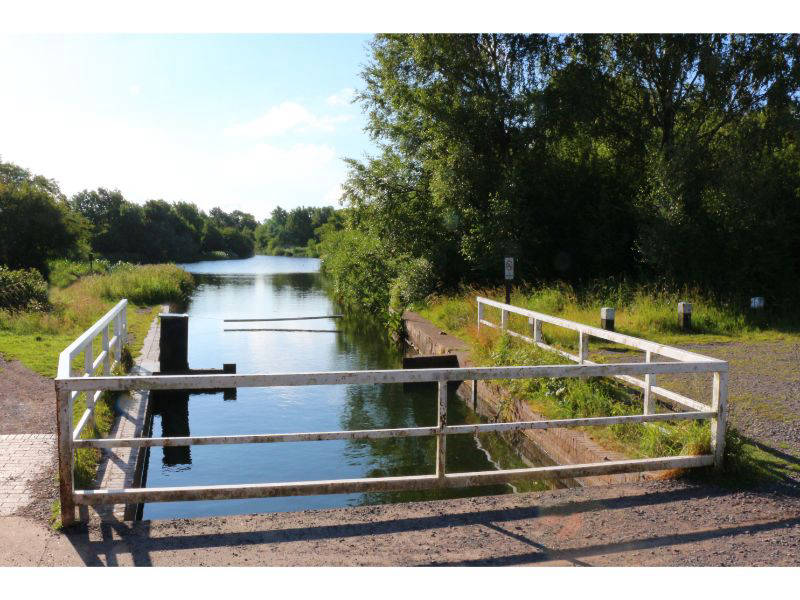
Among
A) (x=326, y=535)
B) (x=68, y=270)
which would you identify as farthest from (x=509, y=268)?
(x=68, y=270)

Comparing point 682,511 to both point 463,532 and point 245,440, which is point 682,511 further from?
point 245,440

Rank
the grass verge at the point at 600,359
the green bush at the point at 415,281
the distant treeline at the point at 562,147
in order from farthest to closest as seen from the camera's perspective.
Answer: the green bush at the point at 415,281, the distant treeline at the point at 562,147, the grass verge at the point at 600,359

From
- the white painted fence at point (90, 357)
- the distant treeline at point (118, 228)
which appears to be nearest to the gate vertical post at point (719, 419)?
the white painted fence at point (90, 357)

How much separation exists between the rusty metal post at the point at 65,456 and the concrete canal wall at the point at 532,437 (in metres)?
4.36

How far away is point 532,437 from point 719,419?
3243 millimetres

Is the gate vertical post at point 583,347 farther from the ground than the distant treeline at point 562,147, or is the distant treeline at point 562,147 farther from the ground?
the distant treeline at point 562,147

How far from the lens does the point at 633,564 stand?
388 cm

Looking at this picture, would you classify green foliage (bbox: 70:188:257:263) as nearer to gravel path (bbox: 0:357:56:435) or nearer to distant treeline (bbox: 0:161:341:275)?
distant treeline (bbox: 0:161:341:275)

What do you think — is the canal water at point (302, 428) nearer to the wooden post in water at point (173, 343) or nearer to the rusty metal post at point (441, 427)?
the wooden post in water at point (173, 343)

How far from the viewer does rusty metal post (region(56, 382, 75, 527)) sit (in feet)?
14.3

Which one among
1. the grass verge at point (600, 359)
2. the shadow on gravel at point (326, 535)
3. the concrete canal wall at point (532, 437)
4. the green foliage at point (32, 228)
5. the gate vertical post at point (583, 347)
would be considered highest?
the green foliage at point (32, 228)

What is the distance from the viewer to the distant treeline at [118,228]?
102ft

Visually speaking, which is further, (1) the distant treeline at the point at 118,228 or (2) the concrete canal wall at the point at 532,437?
(1) the distant treeline at the point at 118,228

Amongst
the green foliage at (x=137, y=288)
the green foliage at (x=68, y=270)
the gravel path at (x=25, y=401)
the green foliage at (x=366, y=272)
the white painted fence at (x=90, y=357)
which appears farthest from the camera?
the green foliage at (x=68, y=270)
